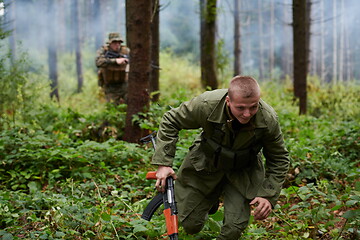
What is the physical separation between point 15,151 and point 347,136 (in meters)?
5.20

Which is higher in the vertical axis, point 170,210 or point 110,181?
point 170,210

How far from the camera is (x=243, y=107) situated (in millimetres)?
3004

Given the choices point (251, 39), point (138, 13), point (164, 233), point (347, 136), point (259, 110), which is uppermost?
point (251, 39)

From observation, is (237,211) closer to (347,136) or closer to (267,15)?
(347,136)

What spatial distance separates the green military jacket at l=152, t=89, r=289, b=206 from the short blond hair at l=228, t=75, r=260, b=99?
234 millimetres

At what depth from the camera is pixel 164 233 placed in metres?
3.62

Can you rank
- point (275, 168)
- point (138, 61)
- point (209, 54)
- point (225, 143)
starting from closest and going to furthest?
point (225, 143), point (275, 168), point (138, 61), point (209, 54)

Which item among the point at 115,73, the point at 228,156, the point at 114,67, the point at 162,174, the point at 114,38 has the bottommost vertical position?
the point at 162,174

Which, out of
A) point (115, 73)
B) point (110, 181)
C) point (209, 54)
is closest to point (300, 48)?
point (209, 54)

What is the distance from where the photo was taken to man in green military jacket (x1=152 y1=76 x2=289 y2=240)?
125 inches

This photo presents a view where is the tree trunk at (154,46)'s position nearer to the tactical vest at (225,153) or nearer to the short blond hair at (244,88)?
the tactical vest at (225,153)

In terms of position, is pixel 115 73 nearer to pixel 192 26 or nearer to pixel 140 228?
pixel 140 228

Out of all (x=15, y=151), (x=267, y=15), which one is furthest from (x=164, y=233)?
(x=267, y=15)

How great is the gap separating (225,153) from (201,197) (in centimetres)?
64
